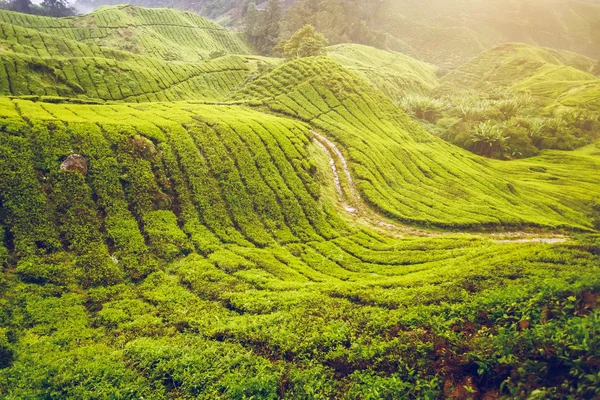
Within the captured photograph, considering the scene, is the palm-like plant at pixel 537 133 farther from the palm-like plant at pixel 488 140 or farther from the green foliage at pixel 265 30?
the green foliage at pixel 265 30

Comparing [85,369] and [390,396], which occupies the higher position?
[390,396]

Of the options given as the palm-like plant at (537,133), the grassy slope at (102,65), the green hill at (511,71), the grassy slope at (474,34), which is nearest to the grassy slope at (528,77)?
the green hill at (511,71)

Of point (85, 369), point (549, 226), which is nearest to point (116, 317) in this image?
point (85, 369)

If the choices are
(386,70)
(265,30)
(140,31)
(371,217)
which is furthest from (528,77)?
(140,31)

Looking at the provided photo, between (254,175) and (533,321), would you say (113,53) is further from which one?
(533,321)

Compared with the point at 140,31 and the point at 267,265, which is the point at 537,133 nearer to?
the point at 267,265

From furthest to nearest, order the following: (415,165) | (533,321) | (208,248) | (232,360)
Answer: (415,165) → (208,248) → (232,360) → (533,321)

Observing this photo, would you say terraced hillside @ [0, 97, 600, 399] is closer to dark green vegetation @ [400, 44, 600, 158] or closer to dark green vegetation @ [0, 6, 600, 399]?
dark green vegetation @ [0, 6, 600, 399]
